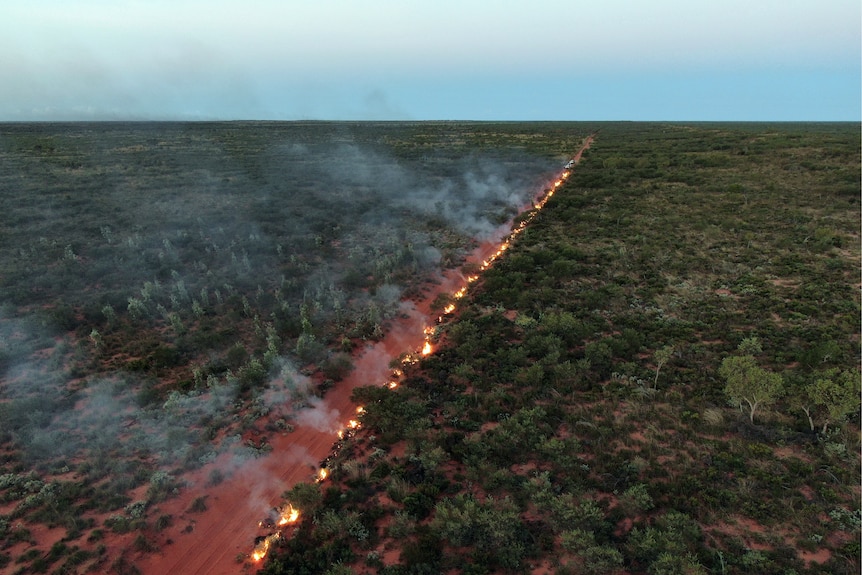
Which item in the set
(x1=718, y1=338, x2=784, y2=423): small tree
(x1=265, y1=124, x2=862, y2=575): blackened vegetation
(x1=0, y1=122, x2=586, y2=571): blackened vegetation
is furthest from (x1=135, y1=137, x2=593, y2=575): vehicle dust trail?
(x1=718, y1=338, x2=784, y2=423): small tree

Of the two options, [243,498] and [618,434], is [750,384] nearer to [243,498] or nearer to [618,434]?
A: [618,434]

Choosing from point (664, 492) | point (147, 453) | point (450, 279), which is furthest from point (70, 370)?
point (664, 492)

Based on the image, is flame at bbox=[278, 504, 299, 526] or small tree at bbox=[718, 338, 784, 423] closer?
flame at bbox=[278, 504, 299, 526]

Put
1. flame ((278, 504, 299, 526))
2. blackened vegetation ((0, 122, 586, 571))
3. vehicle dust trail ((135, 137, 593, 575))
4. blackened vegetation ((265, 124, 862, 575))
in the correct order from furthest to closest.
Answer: blackened vegetation ((0, 122, 586, 571)) → flame ((278, 504, 299, 526)) → vehicle dust trail ((135, 137, 593, 575)) → blackened vegetation ((265, 124, 862, 575))

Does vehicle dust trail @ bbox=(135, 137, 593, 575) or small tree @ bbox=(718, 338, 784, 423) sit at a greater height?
small tree @ bbox=(718, 338, 784, 423)

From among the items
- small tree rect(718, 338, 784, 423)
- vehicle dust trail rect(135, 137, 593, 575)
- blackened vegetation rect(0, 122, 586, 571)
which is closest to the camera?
vehicle dust trail rect(135, 137, 593, 575)

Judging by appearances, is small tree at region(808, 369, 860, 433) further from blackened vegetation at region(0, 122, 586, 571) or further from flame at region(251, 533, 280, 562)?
flame at region(251, 533, 280, 562)

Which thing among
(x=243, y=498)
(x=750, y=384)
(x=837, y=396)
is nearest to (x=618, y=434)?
→ (x=750, y=384)

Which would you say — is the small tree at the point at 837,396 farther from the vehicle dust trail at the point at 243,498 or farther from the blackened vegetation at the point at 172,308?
the blackened vegetation at the point at 172,308

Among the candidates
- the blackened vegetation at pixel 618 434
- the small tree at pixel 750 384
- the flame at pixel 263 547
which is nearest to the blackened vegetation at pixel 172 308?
the flame at pixel 263 547
